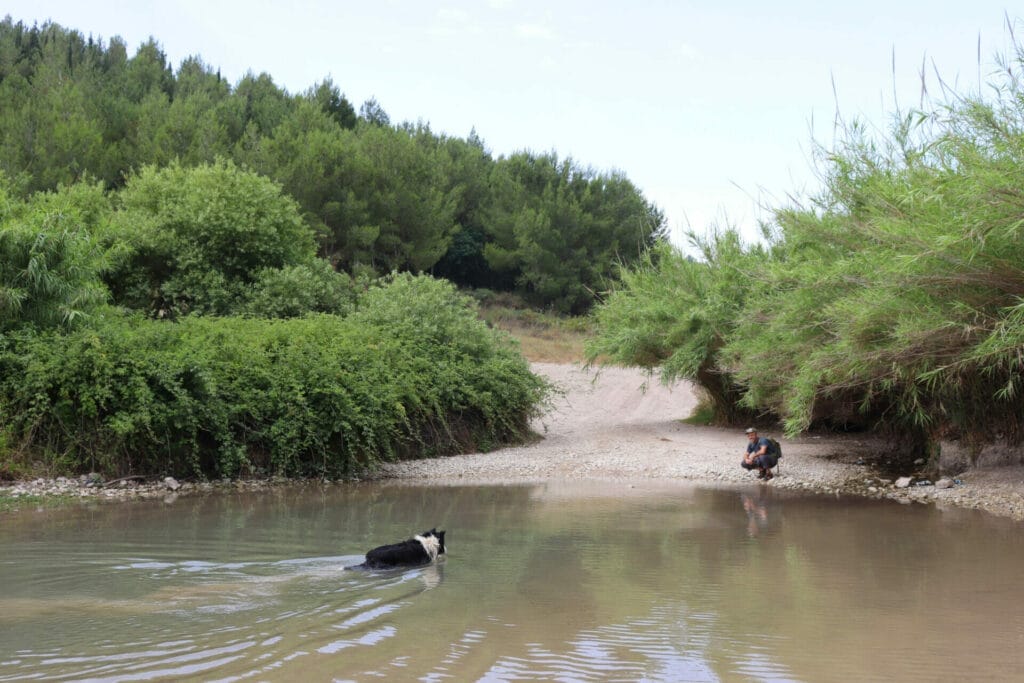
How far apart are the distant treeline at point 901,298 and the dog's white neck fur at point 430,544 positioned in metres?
7.33

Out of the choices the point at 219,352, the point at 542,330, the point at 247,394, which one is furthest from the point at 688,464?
the point at 542,330

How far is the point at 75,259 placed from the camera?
17266mm

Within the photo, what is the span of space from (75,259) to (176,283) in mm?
7268

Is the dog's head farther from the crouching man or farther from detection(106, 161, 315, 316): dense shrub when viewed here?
detection(106, 161, 315, 316): dense shrub

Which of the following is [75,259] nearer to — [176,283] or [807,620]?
[176,283]

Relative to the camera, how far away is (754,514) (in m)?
14.7

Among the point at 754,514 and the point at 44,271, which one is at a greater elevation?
the point at 44,271

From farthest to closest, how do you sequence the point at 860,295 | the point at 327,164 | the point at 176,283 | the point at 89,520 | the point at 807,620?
the point at 327,164
the point at 176,283
the point at 860,295
the point at 89,520
the point at 807,620

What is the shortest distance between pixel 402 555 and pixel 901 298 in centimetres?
872

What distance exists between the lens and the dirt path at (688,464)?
53.9 feet

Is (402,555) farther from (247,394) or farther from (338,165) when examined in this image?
(338,165)

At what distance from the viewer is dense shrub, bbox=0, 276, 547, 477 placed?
609 inches

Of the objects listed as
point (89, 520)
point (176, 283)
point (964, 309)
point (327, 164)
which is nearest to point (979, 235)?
point (964, 309)

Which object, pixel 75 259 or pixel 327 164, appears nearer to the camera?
pixel 75 259
